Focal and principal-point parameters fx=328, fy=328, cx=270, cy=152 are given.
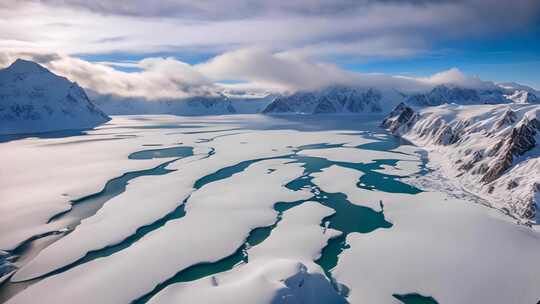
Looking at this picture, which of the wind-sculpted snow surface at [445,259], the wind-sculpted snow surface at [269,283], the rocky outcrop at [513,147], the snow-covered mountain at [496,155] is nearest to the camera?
the wind-sculpted snow surface at [269,283]

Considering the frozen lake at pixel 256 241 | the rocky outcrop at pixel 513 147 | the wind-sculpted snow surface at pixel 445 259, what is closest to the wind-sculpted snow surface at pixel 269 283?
the frozen lake at pixel 256 241

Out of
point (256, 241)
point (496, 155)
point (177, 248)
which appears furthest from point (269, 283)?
point (496, 155)

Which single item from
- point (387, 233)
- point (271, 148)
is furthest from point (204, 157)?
point (387, 233)

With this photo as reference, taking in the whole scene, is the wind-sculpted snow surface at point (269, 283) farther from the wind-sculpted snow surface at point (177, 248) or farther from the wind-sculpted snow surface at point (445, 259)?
the wind-sculpted snow surface at point (177, 248)

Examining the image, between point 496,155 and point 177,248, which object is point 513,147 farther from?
point 177,248

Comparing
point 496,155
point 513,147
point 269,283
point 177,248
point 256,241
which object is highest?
point 513,147

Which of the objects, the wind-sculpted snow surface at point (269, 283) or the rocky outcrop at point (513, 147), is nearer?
the wind-sculpted snow surface at point (269, 283)

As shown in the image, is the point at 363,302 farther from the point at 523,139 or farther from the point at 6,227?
the point at 523,139
